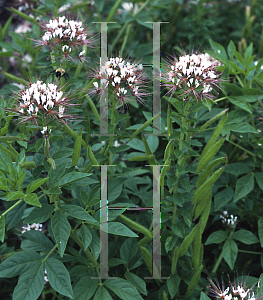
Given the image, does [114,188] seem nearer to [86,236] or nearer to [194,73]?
[86,236]

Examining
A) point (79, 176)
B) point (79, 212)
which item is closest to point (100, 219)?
point (79, 212)

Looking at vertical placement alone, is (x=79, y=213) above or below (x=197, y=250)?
above

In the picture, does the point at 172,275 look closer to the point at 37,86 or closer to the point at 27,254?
the point at 27,254

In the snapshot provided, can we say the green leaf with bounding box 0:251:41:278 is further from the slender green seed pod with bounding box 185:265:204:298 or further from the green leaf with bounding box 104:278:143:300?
the slender green seed pod with bounding box 185:265:204:298

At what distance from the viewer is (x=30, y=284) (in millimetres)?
1065

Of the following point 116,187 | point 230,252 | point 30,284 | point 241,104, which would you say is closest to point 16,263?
point 30,284

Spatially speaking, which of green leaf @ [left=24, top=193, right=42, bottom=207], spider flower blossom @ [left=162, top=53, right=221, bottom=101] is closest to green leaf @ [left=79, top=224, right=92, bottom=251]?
green leaf @ [left=24, top=193, right=42, bottom=207]

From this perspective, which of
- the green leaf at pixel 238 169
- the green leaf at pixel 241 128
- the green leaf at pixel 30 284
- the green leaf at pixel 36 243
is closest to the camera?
the green leaf at pixel 30 284

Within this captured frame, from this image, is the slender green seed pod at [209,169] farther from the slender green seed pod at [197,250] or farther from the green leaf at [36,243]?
the green leaf at [36,243]

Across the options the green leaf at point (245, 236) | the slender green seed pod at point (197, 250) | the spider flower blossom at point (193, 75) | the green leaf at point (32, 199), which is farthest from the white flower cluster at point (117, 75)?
the green leaf at point (245, 236)

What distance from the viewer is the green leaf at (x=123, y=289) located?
1.12m

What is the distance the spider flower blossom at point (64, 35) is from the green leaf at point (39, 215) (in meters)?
0.68

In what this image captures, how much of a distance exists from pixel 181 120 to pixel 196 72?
0.72 ft

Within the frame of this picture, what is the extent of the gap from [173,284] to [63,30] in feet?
3.74
